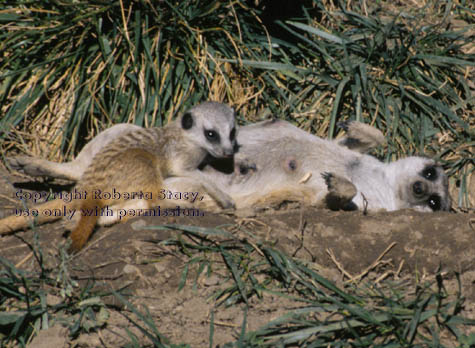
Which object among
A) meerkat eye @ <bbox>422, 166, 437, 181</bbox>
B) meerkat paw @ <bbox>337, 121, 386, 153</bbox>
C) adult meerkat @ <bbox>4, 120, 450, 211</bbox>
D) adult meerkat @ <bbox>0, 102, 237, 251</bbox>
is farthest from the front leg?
meerkat eye @ <bbox>422, 166, 437, 181</bbox>

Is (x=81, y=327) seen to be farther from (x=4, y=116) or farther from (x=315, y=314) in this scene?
(x=4, y=116)


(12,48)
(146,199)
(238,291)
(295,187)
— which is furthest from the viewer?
(12,48)

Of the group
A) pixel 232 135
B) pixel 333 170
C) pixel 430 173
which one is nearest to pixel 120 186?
pixel 232 135

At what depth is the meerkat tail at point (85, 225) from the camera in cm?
263

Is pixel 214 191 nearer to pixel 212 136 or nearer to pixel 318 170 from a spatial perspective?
pixel 212 136

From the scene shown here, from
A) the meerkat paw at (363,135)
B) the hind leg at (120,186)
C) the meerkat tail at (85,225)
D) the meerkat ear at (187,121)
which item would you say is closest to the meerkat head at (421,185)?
the meerkat paw at (363,135)

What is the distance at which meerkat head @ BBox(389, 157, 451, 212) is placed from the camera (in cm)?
363

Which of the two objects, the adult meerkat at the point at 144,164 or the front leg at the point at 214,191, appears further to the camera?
the front leg at the point at 214,191

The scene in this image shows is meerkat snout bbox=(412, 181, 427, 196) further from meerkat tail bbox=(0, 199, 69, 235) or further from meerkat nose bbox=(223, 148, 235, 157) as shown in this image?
meerkat tail bbox=(0, 199, 69, 235)

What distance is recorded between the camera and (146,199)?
10.2ft

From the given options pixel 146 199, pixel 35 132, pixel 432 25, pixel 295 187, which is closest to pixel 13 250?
pixel 146 199

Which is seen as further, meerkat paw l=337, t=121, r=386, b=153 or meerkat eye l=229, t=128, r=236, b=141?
meerkat paw l=337, t=121, r=386, b=153

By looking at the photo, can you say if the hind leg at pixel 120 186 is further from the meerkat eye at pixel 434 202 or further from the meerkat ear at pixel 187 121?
the meerkat eye at pixel 434 202

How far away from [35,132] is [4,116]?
24cm
